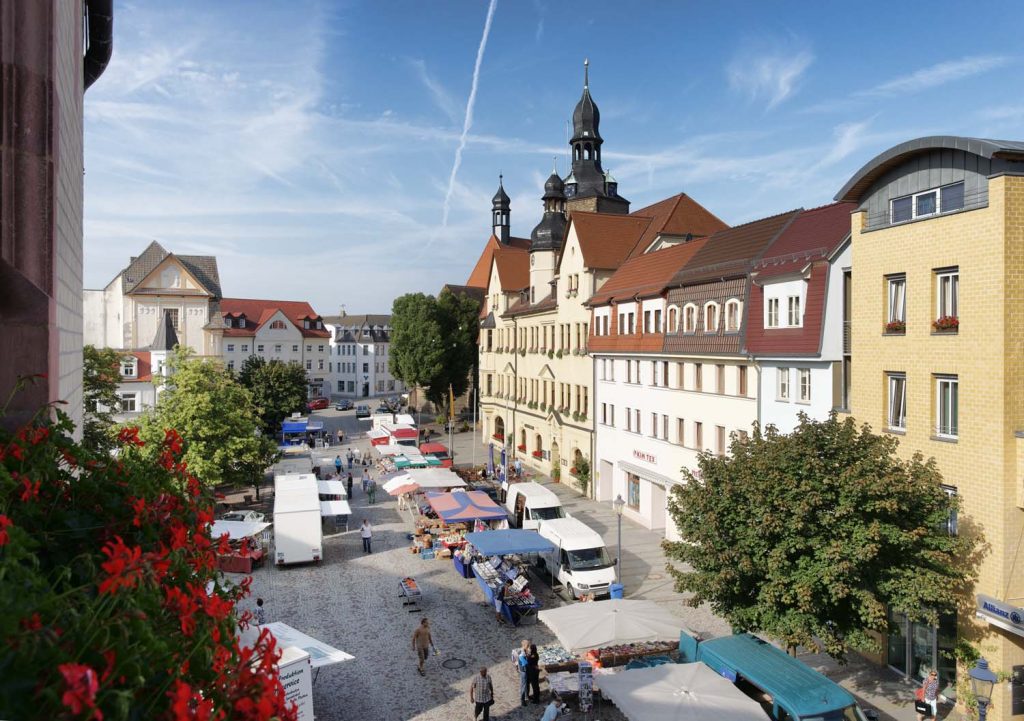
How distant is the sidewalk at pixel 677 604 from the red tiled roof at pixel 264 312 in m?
63.6

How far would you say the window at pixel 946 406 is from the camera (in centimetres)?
1507

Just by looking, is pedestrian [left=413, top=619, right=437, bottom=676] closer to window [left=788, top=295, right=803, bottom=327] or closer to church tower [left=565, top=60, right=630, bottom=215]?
window [left=788, top=295, right=803, bottom=327]

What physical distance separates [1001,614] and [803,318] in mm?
9489

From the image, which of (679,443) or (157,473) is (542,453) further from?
(157,473)

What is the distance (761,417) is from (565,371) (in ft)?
59.9

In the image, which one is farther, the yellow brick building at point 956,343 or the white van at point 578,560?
the white van at point 578,560

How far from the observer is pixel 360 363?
106m

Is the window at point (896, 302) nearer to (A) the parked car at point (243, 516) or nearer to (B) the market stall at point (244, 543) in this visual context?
(B) the market stall at point (244, 543)

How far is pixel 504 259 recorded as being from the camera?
56.8 m

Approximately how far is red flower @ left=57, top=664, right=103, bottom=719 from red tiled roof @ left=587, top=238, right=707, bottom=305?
2869 cm

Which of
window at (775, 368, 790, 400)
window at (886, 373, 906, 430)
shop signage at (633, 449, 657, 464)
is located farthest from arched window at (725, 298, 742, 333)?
window at (886, 373, 906, 430)

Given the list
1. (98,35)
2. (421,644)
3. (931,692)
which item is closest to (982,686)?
(931,692)

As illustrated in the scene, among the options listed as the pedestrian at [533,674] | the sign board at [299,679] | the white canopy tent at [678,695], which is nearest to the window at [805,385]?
the white canopy tent at [678,695]

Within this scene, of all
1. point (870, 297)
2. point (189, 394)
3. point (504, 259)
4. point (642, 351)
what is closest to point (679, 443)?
point (642, 351)
